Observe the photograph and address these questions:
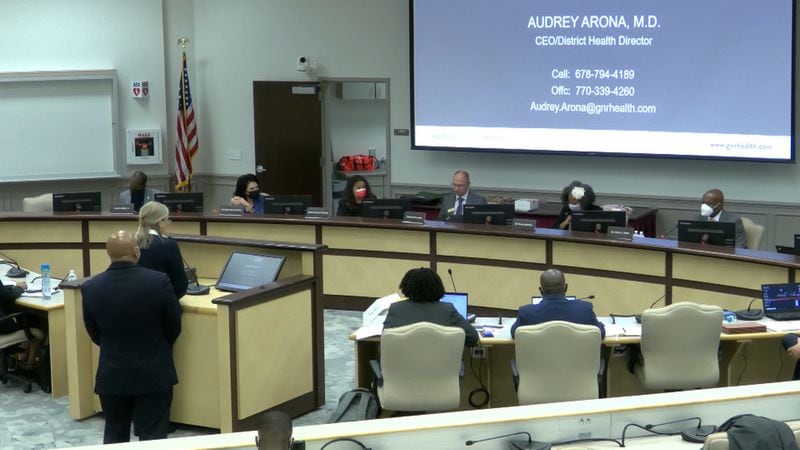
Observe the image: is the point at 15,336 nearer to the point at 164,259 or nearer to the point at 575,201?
the point at 164,259

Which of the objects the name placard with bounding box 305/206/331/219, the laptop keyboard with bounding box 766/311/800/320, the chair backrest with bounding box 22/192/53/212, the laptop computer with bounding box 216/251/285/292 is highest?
the chair backrest with bounding box 22/192/53/212

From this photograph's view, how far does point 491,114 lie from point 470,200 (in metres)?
2.01

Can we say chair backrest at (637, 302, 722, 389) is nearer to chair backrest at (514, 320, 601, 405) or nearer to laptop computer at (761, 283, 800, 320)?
chair backrest at (514, 320, 601, 405)

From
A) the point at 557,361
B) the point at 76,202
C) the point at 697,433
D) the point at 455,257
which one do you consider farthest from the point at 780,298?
the point at 76,202

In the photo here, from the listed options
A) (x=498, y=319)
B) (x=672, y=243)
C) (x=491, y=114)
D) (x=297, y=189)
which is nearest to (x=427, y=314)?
(x=498, y=319)

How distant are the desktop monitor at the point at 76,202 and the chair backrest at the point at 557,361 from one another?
5207mm

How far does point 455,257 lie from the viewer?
900 cm

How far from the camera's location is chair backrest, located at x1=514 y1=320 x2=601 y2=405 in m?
5.74

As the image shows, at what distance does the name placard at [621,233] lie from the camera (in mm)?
8266

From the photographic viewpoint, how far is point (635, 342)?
6285 mm

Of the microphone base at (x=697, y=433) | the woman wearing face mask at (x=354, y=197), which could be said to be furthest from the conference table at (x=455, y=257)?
the microphone base at (x=697, y=433)

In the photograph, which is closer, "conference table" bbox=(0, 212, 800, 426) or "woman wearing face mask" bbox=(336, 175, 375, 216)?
"conference table" bbox=(0, 212, 800, 426)

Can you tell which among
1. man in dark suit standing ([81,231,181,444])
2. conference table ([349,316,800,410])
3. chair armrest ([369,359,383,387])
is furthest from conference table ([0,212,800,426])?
man in dark suit standing ([81,231,181,444])

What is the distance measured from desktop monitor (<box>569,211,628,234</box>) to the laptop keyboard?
2.04 metres
